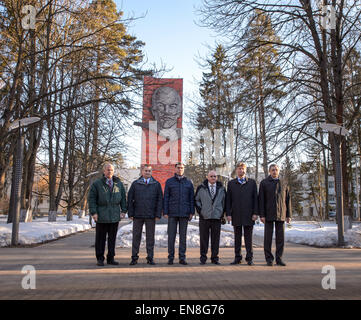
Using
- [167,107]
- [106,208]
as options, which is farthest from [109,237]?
[167,107]

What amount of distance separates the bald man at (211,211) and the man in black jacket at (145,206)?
0.85 meters

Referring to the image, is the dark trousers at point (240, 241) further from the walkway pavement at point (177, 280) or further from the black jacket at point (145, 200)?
the black jacket at point (145, 200)

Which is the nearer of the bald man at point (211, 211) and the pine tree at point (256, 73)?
the bald man at point (211, 211)

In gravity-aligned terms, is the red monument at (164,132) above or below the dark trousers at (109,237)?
above

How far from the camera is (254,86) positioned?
15.2m

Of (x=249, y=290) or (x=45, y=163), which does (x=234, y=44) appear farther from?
(x=45, y=163)

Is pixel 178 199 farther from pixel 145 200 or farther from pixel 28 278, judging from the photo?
pixel 28 278

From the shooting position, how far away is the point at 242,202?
328 inches

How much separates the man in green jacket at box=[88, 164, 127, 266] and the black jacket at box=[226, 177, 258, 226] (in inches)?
84.2

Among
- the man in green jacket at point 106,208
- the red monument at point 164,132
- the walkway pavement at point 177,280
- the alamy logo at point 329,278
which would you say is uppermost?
the red monument at point 164,132

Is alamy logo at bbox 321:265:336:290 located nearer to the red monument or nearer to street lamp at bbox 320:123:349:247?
street lamp at bbox 320:123:349:247

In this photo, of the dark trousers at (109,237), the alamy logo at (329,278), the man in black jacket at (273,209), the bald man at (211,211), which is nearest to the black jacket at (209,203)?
the bald man at (211,211)

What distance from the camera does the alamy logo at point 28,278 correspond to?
558cm

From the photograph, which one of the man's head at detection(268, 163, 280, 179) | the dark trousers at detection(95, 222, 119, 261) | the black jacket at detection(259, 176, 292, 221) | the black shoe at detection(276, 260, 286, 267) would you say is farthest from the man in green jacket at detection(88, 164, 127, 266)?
the black shoe at detection(276, 260, 286, 267)
